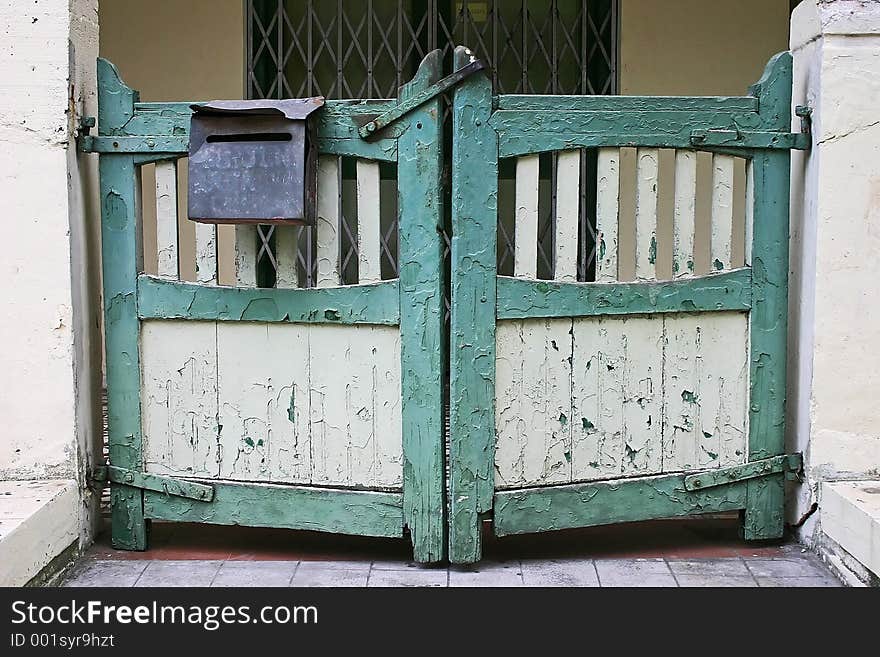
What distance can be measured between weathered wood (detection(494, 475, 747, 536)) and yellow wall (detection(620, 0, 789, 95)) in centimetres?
276

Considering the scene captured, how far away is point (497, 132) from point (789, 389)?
133cm

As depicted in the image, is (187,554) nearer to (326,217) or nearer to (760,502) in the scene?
(326,217)

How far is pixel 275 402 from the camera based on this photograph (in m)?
3.45

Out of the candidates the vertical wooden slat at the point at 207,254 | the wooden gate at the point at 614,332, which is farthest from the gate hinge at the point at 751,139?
the vertical wooden slat at the point at 207,254

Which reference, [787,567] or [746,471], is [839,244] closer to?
[746,471]

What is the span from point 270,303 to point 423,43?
276cm

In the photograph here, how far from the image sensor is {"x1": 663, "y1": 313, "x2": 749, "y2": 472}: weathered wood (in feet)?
11.5

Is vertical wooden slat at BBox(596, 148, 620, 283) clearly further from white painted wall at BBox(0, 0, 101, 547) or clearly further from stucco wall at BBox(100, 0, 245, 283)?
stucco wall at BBox(100, 0, 245, 283)

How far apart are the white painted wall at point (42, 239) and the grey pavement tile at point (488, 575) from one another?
4.05 feet

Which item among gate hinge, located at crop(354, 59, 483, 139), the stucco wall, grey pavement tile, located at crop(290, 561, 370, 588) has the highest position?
the stucco wall

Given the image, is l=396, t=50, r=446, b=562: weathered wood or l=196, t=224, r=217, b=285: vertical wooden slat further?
l=196, t=224, r=217, b=285: vertical wooden slat

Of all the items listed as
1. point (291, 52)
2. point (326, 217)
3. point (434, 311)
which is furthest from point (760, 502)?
point (291, 52)

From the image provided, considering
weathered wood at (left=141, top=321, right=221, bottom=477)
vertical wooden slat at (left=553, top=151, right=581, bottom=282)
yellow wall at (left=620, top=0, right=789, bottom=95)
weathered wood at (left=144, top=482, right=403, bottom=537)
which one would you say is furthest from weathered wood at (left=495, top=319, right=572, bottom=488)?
yellow wall at (left=620, top=0, right=789, bottom=95)

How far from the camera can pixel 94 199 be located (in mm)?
3658
